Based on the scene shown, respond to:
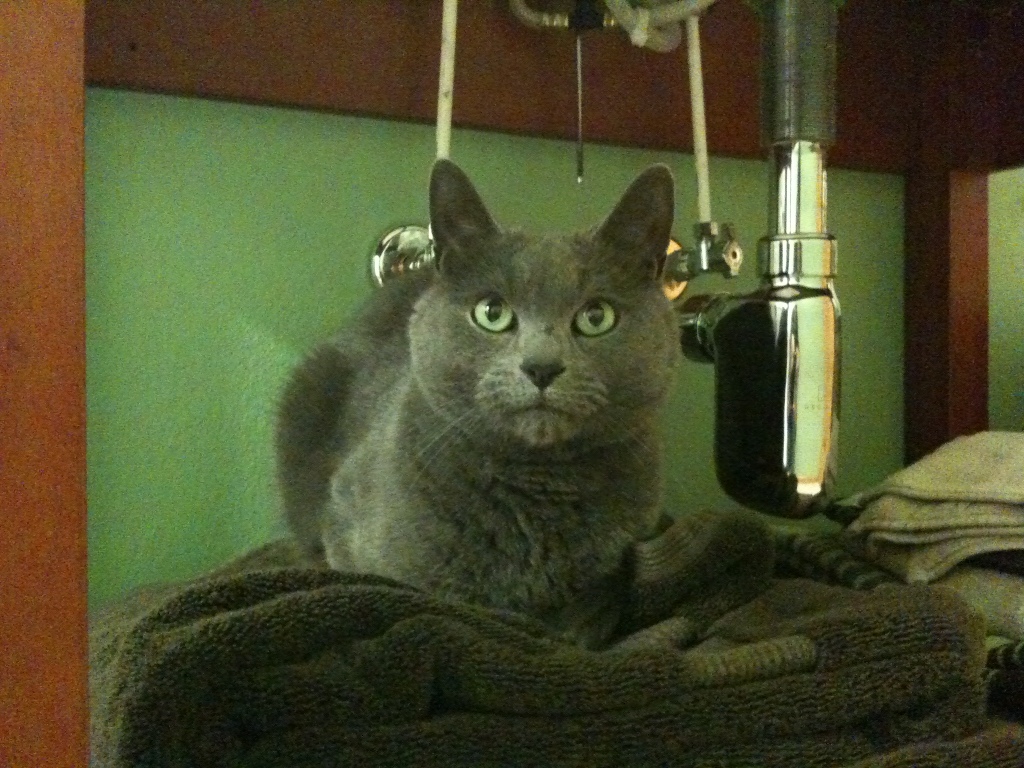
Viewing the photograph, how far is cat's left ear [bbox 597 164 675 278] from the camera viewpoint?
0.75m

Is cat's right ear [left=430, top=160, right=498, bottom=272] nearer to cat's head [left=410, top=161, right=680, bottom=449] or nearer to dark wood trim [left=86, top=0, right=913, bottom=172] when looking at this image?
cat's head [left=410, top=161, right=680, bottom=449]

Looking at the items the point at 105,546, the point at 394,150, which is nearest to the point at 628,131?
the point at 394,150

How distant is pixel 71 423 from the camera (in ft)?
1.26

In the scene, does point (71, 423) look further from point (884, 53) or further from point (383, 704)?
point (884, 53)

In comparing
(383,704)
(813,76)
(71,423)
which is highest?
(813,76)

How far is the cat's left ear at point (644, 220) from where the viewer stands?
75 centimetres

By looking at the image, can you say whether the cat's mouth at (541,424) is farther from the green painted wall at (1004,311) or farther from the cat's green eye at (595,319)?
the green painted wall at (1004,311)

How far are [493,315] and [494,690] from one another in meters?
0.33

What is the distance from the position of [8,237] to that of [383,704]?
10.8 inches

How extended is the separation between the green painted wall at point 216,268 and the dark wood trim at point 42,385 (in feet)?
1.85

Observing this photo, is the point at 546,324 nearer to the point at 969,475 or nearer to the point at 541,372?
the point at 541,372

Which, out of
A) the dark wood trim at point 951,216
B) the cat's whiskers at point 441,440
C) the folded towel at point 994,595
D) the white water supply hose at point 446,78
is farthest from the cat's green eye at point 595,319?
the dark wood trim at point 951,216

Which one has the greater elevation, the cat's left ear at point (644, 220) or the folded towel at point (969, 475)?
the cat's left ear at point (644, 220)

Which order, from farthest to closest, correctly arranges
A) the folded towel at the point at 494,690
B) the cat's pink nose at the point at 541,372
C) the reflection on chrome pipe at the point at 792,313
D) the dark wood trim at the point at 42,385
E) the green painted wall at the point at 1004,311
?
the green painted wall at the point at 1004,311, the reflection on chrome pipe at the point at 792,313, the cat's pink nose at the point at 541,372, the folded towel at the point at 494,690, the dark wood trim at the point at 42,385
